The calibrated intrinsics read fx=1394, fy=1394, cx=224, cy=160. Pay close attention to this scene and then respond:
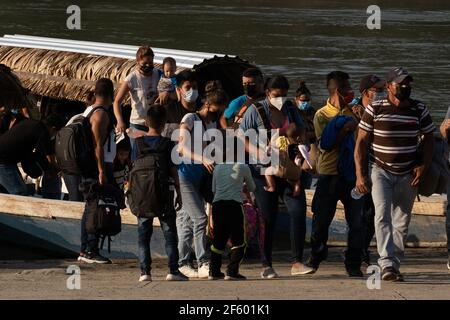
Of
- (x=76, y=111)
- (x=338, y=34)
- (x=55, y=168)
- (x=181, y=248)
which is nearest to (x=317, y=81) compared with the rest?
(x=338, y=34)

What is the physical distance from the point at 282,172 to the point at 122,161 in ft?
8.34

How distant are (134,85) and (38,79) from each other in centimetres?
378

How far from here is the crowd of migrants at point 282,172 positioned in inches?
421

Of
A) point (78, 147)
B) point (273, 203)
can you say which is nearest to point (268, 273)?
point (273, 203)

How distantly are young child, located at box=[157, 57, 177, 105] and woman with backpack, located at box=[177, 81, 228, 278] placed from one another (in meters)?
1.33

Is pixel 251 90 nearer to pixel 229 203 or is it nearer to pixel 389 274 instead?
pixel 229 203

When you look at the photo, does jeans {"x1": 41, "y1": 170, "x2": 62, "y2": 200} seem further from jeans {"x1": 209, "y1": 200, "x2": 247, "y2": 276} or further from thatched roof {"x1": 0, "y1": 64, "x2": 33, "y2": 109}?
jeans {"x1": 209, "y1": 200, "x2": 247, "y2": 276}

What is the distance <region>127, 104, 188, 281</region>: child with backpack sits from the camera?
35.3 feet

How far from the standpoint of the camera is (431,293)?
10.4m

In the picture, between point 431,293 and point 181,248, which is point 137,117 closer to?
point 181,248

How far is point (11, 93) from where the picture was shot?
14.2 metres

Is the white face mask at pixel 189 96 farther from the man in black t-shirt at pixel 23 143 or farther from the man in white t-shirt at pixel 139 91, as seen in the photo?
the man in black t-shirt at pixel 23 143

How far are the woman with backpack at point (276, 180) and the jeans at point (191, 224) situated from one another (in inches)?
19.1

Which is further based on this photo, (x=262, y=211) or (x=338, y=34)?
(x=338, y=34)
